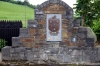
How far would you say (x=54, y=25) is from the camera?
952 centimetres

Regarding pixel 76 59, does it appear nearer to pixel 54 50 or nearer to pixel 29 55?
pixel 54 50

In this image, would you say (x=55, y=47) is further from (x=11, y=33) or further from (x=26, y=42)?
(x=11, y=33)

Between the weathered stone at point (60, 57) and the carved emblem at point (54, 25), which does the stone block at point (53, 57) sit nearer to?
the weathered stone at point (60, 57)

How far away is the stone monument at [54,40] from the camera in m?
9.48

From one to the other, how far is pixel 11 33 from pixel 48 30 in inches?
127

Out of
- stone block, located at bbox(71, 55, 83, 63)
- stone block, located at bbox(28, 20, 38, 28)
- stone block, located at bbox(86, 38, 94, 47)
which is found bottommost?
stone block, located at bbox(71, 55, 83, 63)

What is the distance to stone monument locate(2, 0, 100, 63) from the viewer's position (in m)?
9.48

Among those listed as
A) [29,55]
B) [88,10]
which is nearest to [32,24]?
[29,55]

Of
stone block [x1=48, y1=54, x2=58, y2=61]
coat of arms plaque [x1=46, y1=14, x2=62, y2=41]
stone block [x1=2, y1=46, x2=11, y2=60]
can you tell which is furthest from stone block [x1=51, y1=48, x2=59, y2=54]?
stone block [x1=2, y1=46, x2=11, y2=60]

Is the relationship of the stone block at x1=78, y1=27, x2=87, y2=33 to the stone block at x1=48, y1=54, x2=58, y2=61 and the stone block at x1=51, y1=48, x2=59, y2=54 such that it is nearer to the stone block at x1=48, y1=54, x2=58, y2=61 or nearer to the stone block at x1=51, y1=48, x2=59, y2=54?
the stone block at x1=51, y1=48, x2=59, y2=54

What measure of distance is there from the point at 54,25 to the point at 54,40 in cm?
61

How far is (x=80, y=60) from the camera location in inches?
381

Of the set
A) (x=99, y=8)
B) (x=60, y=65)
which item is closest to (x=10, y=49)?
(x=60, y=65)

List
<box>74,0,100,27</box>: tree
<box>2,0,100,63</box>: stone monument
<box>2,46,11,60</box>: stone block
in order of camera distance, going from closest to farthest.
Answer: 1. <box>2,0,100,63</box>: stone monument
2. <box>2,46,11,60</box>: stone block
3. <box>74,0,100,27</box>: tree
